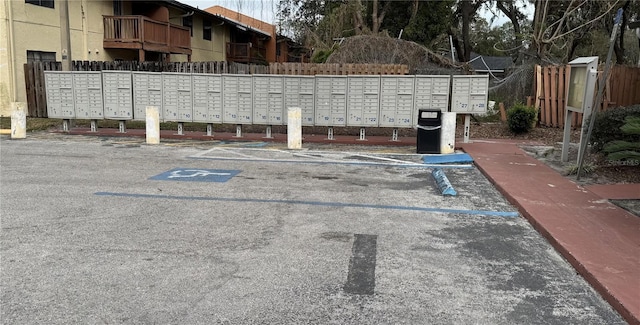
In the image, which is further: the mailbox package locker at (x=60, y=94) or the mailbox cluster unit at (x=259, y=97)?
the mailbox package locker at (x=60, y=94)

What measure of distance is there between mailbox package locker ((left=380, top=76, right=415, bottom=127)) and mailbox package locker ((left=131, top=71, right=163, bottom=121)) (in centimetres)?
656

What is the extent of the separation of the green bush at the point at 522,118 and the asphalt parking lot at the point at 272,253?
6.07m

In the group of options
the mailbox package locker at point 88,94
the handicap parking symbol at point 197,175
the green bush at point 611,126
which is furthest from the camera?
the mailbox package locker at point 88,94

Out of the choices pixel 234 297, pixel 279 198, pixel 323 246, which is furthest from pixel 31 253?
pixel 279 198

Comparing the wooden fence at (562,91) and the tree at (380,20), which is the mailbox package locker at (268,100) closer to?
the wooden fence at (562,91)

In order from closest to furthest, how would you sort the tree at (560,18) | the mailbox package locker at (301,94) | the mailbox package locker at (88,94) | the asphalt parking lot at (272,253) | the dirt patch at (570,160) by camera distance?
1. the asphalt parking lot at (272,253)
2. the dirt patch at (570,160)
3. the mailbox package locker at (301,94)
4. the mailbox package locker at (88,94)
5. the tree at (560,18)

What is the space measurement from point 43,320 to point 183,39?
25.0 m

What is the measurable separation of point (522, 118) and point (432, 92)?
2.92 meters

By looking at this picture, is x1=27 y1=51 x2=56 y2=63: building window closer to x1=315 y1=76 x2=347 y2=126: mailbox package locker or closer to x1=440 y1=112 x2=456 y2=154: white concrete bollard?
x1=315 y1=76 x2=347 y2=126: mailbox package locker

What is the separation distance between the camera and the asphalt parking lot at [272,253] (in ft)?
12.6

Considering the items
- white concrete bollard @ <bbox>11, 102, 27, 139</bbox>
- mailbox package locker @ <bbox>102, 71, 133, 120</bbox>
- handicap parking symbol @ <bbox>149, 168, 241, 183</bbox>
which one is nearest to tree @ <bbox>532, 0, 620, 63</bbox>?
mailbox package locker @ <bbox>102, 71, 133, 120</bbox>

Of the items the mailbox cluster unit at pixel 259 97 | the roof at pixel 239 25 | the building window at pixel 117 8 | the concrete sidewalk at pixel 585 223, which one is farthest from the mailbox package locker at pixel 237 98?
the roof at pixel 239 25

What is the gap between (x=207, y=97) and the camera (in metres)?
14.6

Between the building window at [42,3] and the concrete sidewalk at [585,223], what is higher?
the building window at [42,3]
